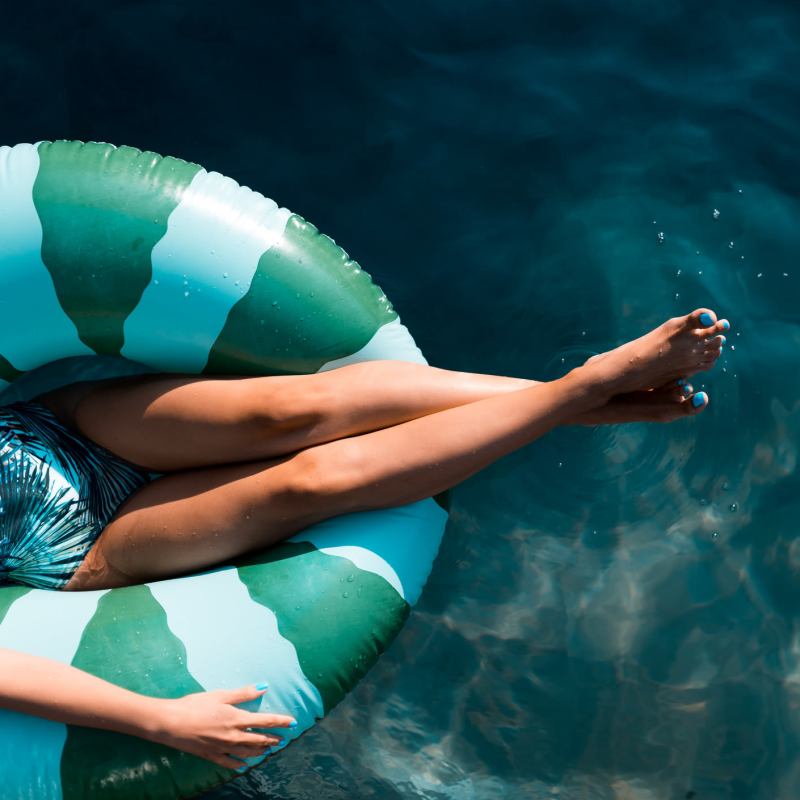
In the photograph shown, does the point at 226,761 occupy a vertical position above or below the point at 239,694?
below

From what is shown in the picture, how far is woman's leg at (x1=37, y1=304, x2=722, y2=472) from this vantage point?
2561 mm

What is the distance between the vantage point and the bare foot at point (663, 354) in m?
2.48

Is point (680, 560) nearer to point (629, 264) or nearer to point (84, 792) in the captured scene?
point (629, 264)

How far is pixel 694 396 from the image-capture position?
2.58 meters

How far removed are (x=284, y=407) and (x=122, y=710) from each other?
72 centimetres

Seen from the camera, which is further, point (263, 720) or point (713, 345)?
point (713, 345)

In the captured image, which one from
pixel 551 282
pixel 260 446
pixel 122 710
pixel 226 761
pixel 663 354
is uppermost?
pixel 551 282

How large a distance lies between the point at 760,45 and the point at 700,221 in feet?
1.97

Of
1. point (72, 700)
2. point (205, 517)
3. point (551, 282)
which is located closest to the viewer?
point (72, 700)

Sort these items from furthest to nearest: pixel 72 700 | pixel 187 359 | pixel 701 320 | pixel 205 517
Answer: pixel 187 359, pixel 205 517, pixel 701 320, pixel 72 700

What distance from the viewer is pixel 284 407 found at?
2.54 metres

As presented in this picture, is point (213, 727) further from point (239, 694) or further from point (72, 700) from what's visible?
point (72, 700)

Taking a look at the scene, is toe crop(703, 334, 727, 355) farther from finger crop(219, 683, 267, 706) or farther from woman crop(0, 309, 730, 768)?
finger crop(219, 683, 267, 706)

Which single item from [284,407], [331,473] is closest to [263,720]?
[331,473]
